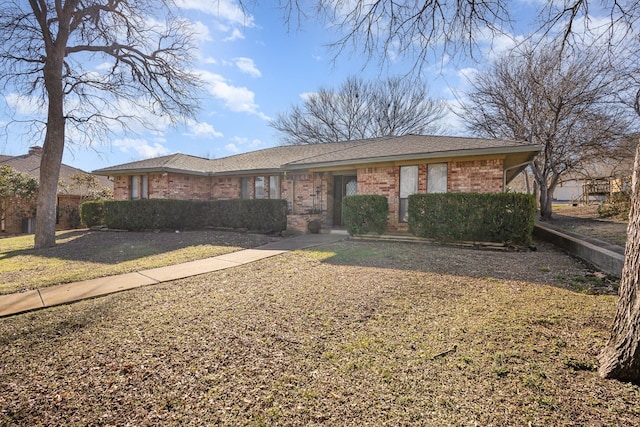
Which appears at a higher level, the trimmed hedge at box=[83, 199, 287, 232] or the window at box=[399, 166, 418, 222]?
the window at box=[399, 166, 418, 222]

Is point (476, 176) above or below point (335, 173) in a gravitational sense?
below

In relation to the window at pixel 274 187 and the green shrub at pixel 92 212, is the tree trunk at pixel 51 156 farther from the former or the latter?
the window at pixel 274 187

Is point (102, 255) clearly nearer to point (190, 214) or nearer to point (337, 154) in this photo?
point (190, 214)

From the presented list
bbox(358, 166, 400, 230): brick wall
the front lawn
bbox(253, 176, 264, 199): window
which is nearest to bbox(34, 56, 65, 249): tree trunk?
the front lawn

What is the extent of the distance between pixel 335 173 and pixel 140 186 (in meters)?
10.1

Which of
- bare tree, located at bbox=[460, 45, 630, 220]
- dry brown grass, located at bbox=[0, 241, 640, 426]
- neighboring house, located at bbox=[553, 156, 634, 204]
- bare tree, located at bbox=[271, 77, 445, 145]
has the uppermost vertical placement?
bare tree, located at bbox=[271, 77, 445, 145]

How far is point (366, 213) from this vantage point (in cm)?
939

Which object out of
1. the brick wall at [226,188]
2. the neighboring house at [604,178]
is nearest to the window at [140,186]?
the brick wall at [226,188]

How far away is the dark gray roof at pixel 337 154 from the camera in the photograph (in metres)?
9.11

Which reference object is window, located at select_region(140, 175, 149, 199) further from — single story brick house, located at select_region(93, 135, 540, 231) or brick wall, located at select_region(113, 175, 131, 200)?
brick wall, located at select_region(113, 175, 131, 200)

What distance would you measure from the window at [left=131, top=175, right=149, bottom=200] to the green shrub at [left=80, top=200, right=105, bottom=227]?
1.81m

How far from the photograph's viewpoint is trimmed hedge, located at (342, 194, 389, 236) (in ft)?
30.3

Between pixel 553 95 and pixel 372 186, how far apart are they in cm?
1078

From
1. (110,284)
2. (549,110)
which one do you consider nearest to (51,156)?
(110,284)
